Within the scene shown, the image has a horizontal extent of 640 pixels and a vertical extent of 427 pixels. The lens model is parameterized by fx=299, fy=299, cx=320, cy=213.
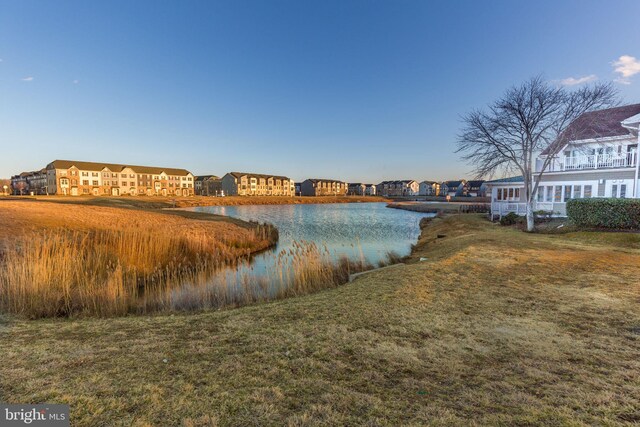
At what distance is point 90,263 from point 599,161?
3175cm

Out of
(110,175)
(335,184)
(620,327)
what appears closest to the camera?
(620,327)

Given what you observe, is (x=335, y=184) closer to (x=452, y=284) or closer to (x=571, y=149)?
(x=571, y=149)

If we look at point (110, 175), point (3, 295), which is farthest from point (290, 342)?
point (110, 175)

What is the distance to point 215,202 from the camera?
76.8 m

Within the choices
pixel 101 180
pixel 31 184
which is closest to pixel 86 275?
pixel 101 180

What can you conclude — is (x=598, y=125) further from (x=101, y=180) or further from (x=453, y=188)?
(x=453, y=188)

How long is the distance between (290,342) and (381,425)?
80.6 inches

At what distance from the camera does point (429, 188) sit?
6029 inches

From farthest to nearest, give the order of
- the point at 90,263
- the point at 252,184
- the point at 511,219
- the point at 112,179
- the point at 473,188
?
the point at 473,188 < the point at 252,184 < the point at 112,179 < the point at 511,219 < the point at 90,263

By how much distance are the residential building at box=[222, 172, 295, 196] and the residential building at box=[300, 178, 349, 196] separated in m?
14.7

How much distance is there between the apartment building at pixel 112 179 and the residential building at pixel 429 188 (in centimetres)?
11106

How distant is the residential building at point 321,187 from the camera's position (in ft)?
467

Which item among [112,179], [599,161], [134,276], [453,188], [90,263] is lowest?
[134,276]

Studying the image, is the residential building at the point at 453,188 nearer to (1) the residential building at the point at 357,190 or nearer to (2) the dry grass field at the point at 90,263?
(1) the residential building at the point at 357,190
